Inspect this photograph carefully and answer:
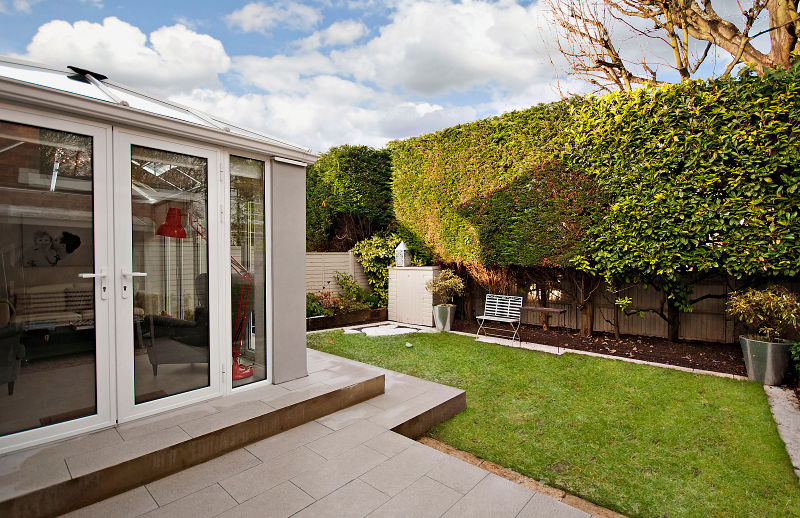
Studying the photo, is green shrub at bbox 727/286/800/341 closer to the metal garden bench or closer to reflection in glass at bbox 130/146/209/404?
the metal garden bench

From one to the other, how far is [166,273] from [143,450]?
1265mm

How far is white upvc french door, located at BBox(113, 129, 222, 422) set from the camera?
9.16 feet

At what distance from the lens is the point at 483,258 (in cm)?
766

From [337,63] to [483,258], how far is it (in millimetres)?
6432

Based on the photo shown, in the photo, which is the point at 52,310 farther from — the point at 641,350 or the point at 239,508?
the point at 641,350

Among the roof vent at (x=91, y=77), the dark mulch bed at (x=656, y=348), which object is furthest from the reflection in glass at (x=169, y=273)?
the dark mulch bed at (x=656, y=348)

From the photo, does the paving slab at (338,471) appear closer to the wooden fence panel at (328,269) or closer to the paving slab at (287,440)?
the paving slab at (287,440)

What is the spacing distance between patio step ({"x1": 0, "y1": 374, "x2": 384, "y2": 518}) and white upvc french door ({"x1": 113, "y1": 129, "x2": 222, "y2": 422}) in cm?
28

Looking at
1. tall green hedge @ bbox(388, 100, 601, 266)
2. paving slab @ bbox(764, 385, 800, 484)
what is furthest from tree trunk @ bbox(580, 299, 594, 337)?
paving slab @ bbox(764, 385, 800, 484)

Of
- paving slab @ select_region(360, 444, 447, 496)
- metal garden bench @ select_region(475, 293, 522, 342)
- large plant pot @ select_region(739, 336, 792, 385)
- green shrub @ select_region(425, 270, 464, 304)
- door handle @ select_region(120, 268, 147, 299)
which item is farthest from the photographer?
green shrub @ select_region(425, 270, 464, 304)

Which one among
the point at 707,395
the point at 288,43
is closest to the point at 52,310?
the point at 707,395

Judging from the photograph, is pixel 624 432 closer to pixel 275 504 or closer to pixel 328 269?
pixel 275 504

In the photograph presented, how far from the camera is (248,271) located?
3.54 m

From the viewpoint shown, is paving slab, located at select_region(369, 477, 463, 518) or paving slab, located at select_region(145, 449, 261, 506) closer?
paving slab, located at select_region(369, 477, 463, 518)
